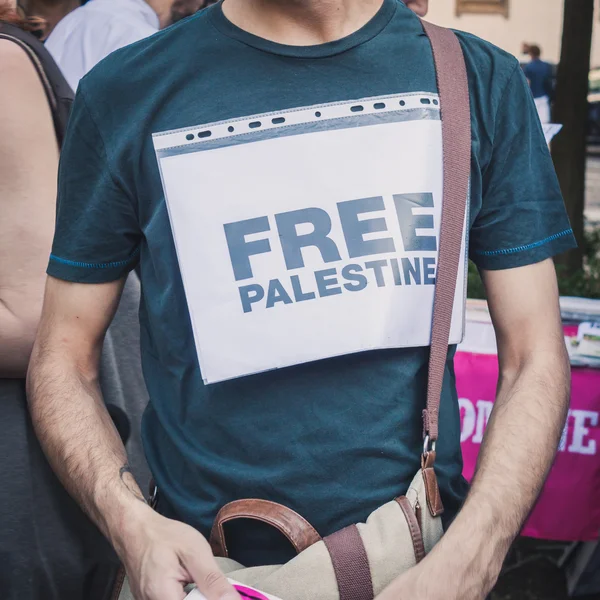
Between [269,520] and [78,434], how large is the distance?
0.39 m

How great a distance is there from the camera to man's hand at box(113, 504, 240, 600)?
1231 mm

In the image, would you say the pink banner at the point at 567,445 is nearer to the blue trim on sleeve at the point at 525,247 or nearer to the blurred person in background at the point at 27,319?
the blue trim on sleeve at the point at 525,247

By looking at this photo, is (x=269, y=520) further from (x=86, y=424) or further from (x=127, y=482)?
(x=86, y=424)

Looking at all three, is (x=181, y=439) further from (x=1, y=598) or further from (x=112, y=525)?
(x=1, y=598)

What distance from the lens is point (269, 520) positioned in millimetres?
1342

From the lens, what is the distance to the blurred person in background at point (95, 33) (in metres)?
3.14

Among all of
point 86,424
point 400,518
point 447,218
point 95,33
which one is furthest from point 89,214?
point 95,33

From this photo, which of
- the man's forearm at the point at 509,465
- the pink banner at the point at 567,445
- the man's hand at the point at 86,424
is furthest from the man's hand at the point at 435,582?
the pink banner at the point at 567,445

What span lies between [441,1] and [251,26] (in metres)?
17.2

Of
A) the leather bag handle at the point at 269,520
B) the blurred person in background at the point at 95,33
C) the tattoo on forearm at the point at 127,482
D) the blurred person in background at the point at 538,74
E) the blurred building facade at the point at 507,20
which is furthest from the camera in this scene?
the blurred building facade at the point at 507,20

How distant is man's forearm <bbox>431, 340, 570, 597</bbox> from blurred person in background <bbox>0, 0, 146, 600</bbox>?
0.85 metres

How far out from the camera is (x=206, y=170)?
4.62 ft

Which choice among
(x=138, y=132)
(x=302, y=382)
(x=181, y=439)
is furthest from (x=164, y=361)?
(x=138, y=132)

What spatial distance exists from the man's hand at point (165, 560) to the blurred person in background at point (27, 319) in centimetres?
44
